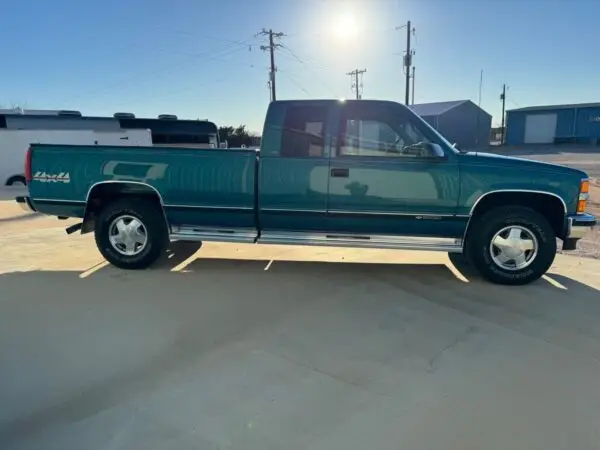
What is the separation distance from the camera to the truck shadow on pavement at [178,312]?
280cm

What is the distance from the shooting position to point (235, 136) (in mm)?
42156

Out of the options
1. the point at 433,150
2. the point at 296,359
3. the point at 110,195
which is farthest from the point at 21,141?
the point at 296,359

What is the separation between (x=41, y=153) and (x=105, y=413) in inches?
151

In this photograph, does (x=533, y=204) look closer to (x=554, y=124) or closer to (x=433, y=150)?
(x=433, y=150)

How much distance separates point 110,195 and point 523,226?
4855mm

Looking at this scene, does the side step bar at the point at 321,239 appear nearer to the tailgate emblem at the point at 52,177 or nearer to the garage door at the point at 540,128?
the tailgate emblem at the point at 52,177

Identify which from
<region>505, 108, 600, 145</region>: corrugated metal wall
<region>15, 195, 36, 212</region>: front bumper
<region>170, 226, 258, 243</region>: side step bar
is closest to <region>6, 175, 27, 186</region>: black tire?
<region>15, 195, 36, 212</region>: front bumper

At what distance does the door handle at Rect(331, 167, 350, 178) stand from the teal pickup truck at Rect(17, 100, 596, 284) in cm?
1

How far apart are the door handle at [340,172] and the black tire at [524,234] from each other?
1.53 metres

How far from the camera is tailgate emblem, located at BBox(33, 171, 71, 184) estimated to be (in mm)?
5171

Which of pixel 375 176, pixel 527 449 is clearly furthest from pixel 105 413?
pixel 375 176

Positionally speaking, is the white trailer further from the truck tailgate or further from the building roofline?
the building roofline

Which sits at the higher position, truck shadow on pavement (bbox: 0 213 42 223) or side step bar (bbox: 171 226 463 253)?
side step bar (bbox: 171 226 463 253)

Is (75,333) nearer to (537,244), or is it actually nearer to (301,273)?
(301,273)
